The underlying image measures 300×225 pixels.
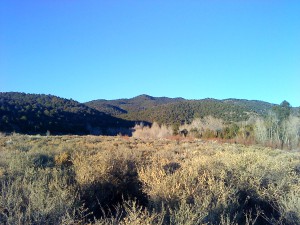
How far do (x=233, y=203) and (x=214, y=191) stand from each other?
45 centimetres

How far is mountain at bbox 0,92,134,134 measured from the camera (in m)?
51.2

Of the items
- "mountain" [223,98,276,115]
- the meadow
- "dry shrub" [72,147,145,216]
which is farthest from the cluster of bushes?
"dry shrub" [72,147,145,216]

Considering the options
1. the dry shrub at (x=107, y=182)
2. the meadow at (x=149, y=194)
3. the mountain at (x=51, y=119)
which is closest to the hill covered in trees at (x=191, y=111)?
the mountain at (x=51, y=119)

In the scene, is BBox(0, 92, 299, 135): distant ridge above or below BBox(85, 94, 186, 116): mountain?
below

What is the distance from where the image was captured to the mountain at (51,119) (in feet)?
168

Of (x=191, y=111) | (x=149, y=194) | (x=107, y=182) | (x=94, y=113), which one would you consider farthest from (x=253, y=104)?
(x=149, y=194)

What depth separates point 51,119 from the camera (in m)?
56.7

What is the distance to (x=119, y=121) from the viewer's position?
76250 millimetres

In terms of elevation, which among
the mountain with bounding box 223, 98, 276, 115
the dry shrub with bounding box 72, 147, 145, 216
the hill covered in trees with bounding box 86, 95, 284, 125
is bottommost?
the dry shrub with bounding box 72, 147, 145, 216

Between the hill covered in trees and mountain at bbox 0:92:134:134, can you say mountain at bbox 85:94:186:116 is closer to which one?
the hill covered in trees

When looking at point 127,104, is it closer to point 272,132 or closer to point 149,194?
point 272,132

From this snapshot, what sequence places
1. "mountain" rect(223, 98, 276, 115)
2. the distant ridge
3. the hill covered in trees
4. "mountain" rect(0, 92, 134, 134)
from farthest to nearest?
"mountain" rect(223, 98, 276, 115) < the hill covered in trees < the distant ridge < "mountain" rect(0, 92, 134, 134)

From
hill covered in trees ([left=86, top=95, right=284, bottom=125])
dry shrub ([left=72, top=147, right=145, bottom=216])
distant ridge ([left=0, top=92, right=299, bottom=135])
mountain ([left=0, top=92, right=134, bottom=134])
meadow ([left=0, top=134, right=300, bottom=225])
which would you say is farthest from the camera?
hill covered in trees ([left=86, top=95, right=284, bottom=125])

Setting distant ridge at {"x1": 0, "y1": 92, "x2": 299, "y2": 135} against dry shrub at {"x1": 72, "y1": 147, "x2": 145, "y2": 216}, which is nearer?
dry shrub at {"x1": 72, "y1": 147, "x2": 145, "y2": 216}
